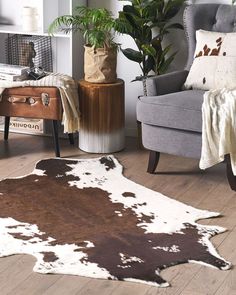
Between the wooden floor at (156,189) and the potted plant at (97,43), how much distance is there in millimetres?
516

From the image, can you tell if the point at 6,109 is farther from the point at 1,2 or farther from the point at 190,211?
the point at 190,211

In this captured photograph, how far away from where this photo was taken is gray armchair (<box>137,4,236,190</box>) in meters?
3.94

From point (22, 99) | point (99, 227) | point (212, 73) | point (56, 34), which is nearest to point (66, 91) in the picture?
point (22, 99)

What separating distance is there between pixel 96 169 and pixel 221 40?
1058mm

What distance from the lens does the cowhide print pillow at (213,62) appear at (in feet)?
13.7

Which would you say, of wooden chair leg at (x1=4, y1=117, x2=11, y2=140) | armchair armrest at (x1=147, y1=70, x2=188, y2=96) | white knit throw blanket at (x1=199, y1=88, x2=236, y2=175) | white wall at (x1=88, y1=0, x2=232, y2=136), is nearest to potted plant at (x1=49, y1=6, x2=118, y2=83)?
white wall at (x1=88, y1=0, x2=232, y2=136)

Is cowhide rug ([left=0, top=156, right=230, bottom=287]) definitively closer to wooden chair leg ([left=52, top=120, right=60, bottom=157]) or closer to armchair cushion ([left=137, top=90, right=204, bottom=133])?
wooden chair leg ([left=52, top=120, right=60, bottom=157])

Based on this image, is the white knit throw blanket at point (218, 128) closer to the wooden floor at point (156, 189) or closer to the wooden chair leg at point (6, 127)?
the wooden floor at point (156, 189)

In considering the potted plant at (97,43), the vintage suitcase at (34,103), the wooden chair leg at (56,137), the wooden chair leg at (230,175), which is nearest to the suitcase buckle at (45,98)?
the vintage suitcase at (34,103)

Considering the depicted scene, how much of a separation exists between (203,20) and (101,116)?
87cm

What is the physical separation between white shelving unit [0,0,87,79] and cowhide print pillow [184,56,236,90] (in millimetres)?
866

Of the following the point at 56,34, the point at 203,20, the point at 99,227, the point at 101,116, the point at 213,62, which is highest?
the point at 203,20

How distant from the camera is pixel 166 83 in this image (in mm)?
4258

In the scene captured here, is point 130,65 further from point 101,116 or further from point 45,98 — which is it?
point 45,98
